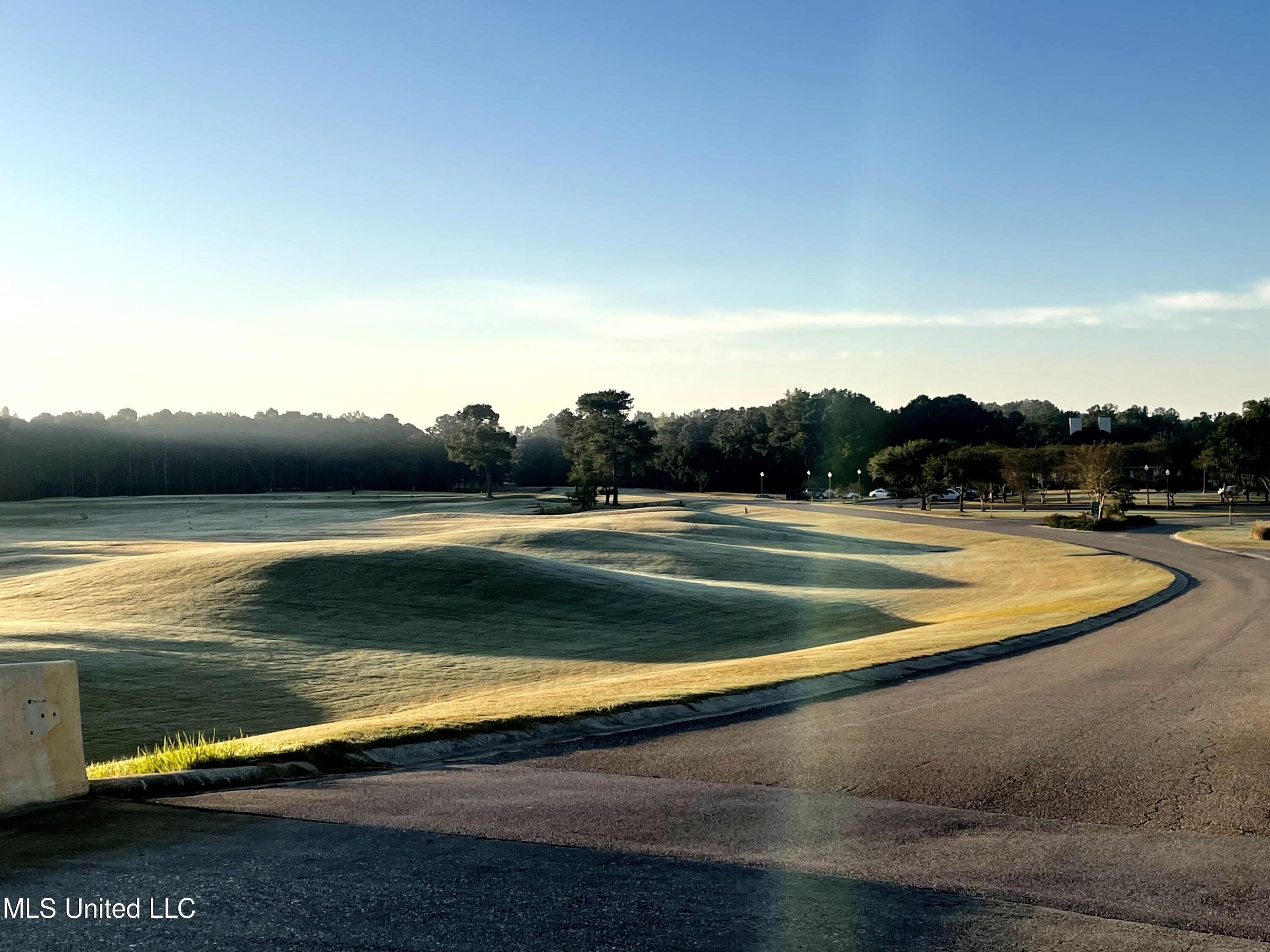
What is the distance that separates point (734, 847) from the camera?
25.3 feet

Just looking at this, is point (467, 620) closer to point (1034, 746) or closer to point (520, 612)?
point (520, 612)

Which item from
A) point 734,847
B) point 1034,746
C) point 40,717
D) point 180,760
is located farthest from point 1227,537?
point 40,717

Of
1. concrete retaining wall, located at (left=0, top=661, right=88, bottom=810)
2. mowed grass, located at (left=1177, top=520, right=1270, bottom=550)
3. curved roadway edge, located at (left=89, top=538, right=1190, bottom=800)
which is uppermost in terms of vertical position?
concrete retaining wall, located at (left=0, top=661, right=88, bottom=810)

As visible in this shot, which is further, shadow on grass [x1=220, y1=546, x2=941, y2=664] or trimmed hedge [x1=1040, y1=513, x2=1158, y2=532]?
trimmed hedge [x1=1040, y1=513, x2=1158, y2=532]

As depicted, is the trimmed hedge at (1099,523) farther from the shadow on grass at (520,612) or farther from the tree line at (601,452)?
the shadow on grass at (520,612)

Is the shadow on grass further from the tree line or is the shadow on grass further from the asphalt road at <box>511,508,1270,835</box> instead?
the tree line

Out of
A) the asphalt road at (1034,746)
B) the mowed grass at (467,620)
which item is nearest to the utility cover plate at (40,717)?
the mowed grass at (467,620)

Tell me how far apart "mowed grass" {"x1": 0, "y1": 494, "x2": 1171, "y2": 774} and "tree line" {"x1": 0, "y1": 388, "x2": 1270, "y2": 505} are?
4840 centimetres

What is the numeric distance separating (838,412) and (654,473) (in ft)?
100

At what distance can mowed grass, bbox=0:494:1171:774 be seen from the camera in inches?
696

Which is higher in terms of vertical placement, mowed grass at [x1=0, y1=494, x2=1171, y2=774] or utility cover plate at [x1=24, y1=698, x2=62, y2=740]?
utility cover plate at [x1=24, y1=698, x2=62, y2=740]

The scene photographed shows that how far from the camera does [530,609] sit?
32844mm

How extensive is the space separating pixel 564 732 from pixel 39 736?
19.8 ft

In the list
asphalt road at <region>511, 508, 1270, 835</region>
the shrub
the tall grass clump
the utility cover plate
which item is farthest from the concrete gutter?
the shrub
